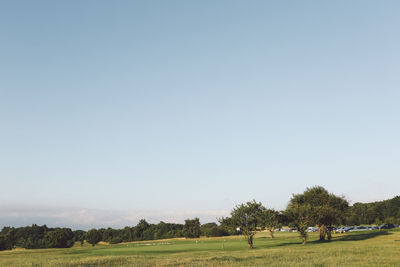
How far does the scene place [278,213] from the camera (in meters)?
79.1

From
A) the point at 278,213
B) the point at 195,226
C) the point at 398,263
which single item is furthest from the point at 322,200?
the point at 195,226

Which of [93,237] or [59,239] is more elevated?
[59,239]

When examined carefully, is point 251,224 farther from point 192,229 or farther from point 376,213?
point 376,213

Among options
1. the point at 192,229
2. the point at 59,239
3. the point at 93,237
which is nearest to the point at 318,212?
the point at 192,229

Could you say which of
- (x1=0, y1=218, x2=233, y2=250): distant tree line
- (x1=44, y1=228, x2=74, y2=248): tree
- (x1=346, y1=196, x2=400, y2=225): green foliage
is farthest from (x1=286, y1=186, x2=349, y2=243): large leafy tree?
(x1=346, y1=196, x2=400, y2=225): green foliage

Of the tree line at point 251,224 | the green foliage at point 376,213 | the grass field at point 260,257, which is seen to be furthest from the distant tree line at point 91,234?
the grass field at point 260,257

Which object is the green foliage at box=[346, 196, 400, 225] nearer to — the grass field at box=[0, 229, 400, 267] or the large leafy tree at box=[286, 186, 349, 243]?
the large leafy tree at box=[286, 186, 349, 243]

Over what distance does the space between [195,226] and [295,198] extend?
88.0 m

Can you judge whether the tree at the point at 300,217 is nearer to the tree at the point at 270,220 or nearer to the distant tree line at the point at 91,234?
the tree at the point at 270,220

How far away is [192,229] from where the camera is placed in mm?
164125

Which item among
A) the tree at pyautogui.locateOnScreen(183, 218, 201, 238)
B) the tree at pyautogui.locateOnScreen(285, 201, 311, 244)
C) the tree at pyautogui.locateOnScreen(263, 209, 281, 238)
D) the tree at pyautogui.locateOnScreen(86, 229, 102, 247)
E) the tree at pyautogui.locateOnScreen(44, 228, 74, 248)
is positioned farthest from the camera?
the tree at pyautogui.locateOnScreen(183, 218, 201, 238)

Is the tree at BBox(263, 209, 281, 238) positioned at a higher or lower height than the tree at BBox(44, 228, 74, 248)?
higher

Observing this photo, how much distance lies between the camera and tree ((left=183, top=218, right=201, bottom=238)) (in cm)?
16070

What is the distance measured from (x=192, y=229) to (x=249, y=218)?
97.5 m
